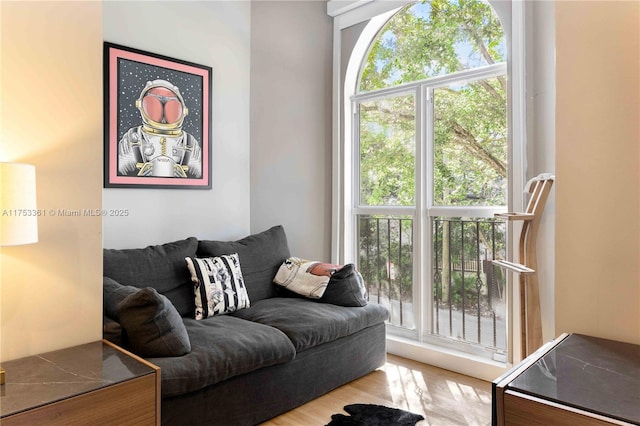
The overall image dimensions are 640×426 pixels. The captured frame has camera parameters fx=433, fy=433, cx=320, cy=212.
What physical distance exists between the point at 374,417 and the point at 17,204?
1.91m

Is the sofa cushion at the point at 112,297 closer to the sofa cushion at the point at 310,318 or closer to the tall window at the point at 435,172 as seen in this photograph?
the sofa cushion at the point at 310,318

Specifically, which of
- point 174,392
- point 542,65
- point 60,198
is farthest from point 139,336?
point 542,65

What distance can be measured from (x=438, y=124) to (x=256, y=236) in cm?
160

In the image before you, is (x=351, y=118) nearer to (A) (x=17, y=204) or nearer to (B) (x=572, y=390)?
(A) (x=17, y=204)

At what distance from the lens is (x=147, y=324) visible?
74.7 inches

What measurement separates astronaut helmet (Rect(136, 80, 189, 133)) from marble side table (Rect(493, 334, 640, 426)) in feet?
8.81

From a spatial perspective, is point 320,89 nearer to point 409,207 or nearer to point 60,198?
point 409,207

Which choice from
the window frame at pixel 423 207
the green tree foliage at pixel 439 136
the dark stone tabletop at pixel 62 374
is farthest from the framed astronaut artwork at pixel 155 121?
the window frame at pixel 423 207

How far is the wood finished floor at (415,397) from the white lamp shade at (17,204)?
1.52 m

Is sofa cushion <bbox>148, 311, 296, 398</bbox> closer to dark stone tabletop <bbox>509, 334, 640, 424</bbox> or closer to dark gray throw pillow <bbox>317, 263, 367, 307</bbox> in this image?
dark gray throw pillow <bbox>317, 263, 367, 307</bbox>

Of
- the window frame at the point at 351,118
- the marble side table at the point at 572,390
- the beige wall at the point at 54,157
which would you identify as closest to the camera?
the marble side table at the point at 572,390

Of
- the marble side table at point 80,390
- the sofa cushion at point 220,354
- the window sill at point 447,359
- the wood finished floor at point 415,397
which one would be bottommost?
the wood finished floor at point 415,397

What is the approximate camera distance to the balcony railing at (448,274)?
2.95 m

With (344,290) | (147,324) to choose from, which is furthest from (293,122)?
(147,324)
